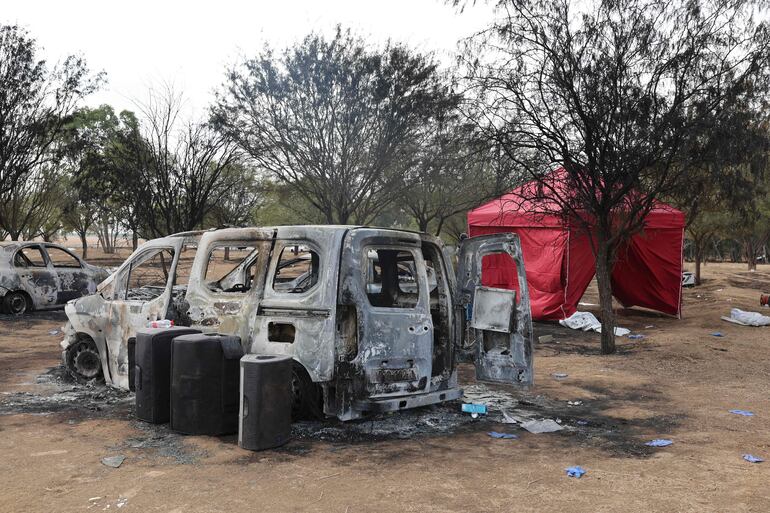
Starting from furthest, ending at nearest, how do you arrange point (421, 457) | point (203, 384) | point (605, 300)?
point (605, 300), point (203, 384), point (421, 457)

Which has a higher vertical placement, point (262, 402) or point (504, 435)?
point (262, 402)

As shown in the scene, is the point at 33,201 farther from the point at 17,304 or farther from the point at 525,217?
the point at 525,217

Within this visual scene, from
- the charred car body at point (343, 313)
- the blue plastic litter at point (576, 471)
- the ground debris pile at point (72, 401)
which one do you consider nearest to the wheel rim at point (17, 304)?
the ground debris pile at point (72, 401)

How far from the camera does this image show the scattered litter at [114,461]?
4582 mm

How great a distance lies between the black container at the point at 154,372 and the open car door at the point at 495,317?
2.75 metres

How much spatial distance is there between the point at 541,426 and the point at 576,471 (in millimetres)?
1240

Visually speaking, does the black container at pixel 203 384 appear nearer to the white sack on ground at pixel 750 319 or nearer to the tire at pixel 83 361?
the tire at pixel 83 361

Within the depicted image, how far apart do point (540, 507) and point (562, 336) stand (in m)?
9.32

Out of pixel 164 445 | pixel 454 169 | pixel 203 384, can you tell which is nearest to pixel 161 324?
pixel 203 384

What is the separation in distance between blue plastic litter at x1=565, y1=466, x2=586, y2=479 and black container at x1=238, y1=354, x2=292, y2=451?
88.2 inches

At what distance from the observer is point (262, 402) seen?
4895 mm

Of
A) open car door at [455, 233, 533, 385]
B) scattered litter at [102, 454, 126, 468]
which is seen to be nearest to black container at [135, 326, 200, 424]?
scattered litter at [102, 454, 126, 468]

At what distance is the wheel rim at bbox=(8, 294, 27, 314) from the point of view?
13219 mm

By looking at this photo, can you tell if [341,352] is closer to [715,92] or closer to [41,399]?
[41,399]
